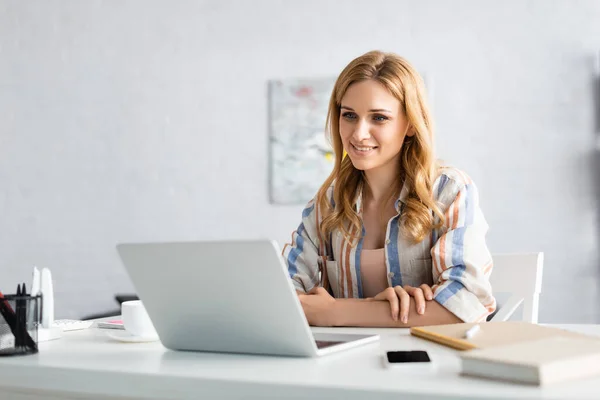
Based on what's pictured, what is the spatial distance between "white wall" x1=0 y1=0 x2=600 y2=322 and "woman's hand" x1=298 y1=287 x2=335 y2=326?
2688 millimetres

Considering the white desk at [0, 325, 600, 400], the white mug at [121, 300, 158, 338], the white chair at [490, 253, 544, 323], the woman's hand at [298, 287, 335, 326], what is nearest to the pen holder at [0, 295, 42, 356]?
the white desk at [0, 325, 600, 400]

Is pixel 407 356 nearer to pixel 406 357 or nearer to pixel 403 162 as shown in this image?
pixel 406 357

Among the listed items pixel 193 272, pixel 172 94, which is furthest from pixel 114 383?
pixel 172 94

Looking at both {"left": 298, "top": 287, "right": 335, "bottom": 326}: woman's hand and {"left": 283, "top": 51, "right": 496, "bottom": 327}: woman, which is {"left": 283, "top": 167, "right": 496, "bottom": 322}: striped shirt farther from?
{"left": 298, "top": 287, "right": 335, "bottom": 326}: woman's hand

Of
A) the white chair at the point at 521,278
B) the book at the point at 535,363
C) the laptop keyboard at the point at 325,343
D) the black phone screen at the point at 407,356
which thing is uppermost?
the book at the point at 535,363

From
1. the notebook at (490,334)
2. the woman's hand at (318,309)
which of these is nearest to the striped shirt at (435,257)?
the woman's hand at (318,309)

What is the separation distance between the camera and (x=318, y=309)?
1.50m

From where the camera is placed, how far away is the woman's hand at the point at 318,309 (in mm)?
1487

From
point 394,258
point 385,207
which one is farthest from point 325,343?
point 385,207

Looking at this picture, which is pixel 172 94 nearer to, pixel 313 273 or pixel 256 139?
pixel 256 139

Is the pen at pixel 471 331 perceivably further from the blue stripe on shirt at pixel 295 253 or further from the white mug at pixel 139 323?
the blue stripe on shirt at pixel 295 253

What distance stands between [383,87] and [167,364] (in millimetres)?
1054

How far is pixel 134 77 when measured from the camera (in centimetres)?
453

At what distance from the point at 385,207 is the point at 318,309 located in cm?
49
